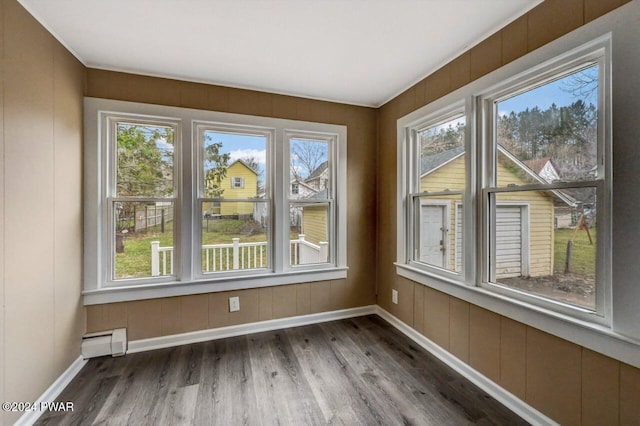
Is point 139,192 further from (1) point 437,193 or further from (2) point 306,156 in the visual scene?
(1) point 437,193

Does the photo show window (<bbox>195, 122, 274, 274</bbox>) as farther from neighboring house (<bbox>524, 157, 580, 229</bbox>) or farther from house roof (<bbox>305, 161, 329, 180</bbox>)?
neighboring house (<bbox>524, 157, 580, 229</bbox>)

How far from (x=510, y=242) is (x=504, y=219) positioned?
0.17 meters

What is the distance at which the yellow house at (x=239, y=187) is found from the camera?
2.82m

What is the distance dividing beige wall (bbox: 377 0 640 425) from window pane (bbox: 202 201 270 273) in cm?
162

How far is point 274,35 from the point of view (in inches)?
78.0

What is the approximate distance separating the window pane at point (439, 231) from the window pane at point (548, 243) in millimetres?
332

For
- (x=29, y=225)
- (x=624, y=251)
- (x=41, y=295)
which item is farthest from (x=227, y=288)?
(x=624, y=251)

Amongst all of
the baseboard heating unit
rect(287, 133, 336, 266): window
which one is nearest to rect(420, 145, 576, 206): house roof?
rect(287, 133, 336, 266): window

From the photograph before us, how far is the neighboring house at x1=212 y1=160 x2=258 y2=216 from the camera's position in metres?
2.82

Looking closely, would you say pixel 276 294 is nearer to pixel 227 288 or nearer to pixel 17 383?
pixel 227 288

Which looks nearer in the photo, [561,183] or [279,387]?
[561,183]

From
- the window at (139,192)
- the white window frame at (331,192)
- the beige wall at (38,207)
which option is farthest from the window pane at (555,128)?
the beige wall at (38,207)

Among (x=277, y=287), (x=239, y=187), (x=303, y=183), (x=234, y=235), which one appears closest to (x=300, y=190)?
(x=303, y=183)

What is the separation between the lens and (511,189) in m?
1.87
